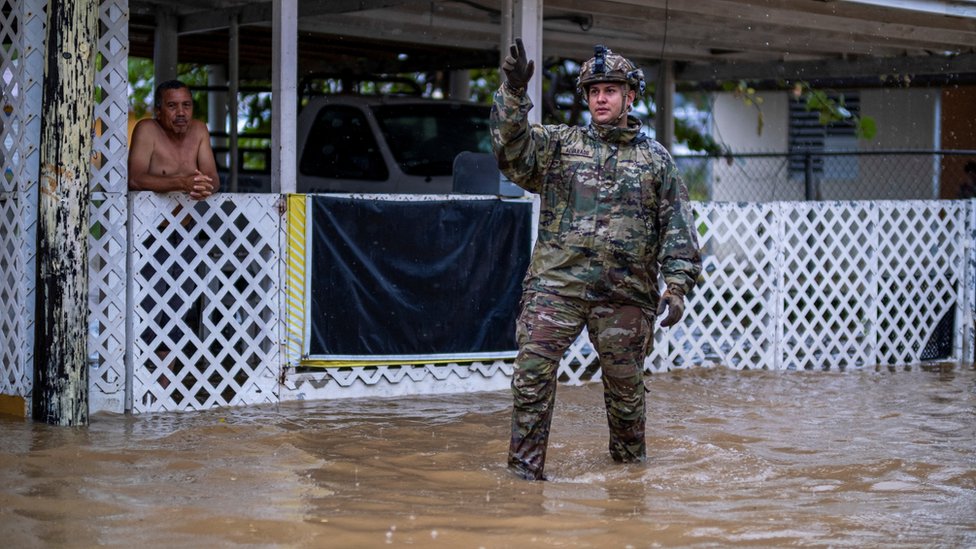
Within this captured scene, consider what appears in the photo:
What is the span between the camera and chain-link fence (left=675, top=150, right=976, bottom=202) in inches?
670

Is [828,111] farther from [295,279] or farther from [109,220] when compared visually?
[109,220]

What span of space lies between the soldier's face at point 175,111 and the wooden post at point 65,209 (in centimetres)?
96

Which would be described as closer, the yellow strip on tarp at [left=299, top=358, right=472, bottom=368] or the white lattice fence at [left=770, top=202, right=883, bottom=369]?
the yellow strip on tarp at [left=299, top=358, right=472, bottom=368]

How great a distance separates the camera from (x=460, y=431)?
7.27 metres

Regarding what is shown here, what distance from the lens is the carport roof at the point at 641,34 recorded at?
1070 cm

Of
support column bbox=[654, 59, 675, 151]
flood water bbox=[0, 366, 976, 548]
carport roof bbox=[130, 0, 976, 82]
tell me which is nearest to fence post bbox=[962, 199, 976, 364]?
carport roof bbox=[130, 0, 976, 82]

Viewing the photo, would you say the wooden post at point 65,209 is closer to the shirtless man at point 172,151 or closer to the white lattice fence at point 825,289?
the shirtless man at point 172,151

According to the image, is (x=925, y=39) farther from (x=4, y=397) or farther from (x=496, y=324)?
(x=4, y=397)

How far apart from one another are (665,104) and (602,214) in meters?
9.09

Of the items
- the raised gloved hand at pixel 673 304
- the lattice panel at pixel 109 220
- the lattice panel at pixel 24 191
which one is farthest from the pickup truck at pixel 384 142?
the raised gloved hand at pixel 673 304

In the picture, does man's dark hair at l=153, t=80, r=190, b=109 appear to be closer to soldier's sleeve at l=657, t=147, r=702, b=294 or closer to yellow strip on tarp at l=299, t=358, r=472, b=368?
yellow strip on tarp at l=299, t=358, r=472, b=368

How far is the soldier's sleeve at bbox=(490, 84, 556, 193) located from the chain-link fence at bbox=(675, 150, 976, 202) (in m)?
11.4

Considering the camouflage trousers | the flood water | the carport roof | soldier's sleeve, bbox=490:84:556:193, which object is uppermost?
the carport roof

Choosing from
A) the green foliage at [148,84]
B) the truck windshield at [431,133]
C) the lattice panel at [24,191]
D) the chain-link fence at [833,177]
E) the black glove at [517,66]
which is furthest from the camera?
the green foliage at [148,84]
